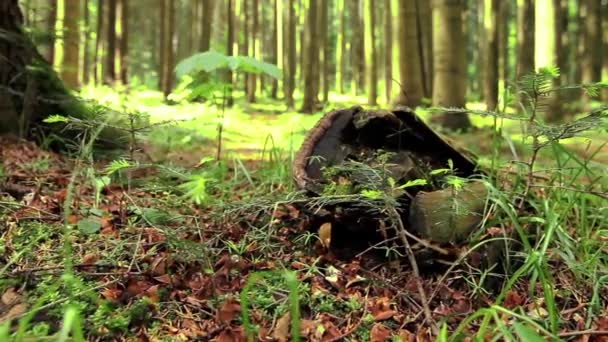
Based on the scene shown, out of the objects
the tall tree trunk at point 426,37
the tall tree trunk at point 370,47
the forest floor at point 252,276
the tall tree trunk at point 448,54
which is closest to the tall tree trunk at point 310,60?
the tall tree trunk at point 370,47

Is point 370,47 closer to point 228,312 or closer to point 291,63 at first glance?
point 291,63

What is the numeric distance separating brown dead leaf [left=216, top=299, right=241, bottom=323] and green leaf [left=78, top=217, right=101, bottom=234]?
3.03 ft

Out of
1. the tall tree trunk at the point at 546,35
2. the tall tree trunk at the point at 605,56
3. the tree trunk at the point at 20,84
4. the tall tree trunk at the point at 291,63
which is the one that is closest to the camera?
the tree trunk at the point at 20,84

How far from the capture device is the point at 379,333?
6.36 ft

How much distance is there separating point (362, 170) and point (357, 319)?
0.65 metres

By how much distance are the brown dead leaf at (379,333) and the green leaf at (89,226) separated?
1443 mm

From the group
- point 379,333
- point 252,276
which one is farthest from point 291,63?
point 252,276

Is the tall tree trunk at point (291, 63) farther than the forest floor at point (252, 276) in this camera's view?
Yes

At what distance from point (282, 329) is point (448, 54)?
641 cm

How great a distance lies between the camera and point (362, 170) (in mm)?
2277

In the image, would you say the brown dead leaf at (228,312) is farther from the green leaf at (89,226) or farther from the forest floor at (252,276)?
the green leaf at (89,226)

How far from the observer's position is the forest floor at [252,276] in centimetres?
188

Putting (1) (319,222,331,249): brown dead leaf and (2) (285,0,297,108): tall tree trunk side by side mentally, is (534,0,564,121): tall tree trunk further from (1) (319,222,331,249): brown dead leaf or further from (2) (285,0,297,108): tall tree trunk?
(2) (285,0,297,108): tall tree trunk

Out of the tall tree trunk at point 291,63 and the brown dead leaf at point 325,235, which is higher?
the tall tree trunk at point 291,63
